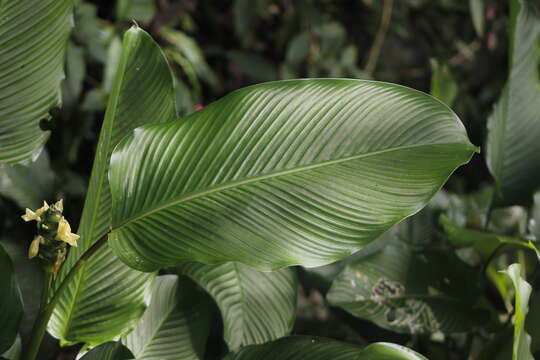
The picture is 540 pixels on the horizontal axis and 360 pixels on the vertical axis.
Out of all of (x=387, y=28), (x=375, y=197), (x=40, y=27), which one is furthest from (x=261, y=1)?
(x=375, y=197)

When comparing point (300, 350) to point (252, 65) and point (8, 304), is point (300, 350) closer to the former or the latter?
point (8, 304)

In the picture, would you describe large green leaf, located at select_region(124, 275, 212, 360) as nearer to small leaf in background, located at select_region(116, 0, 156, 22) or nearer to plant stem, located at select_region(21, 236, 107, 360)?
plant stem, located at select_region(21, 236, 107, 360)

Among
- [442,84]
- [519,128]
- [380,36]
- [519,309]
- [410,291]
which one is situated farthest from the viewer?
[380,36]

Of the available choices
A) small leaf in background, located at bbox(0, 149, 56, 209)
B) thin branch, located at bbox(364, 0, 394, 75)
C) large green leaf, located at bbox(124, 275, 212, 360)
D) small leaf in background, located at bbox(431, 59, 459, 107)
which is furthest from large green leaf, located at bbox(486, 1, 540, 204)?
thin branch, located at bbox(364, 0, 394, 75)

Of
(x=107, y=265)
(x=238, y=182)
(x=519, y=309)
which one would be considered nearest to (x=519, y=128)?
(x=519, y=309)

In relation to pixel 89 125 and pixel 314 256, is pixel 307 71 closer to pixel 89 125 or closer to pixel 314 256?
pixel 89 125

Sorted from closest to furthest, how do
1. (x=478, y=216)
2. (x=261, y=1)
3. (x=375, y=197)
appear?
1. (x=375, y=197)
2. (x=478, y=216)
3. (x=261, y=1)

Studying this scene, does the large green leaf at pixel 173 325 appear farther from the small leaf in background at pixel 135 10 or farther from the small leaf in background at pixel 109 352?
the small leaf in background at pixel 135 10
